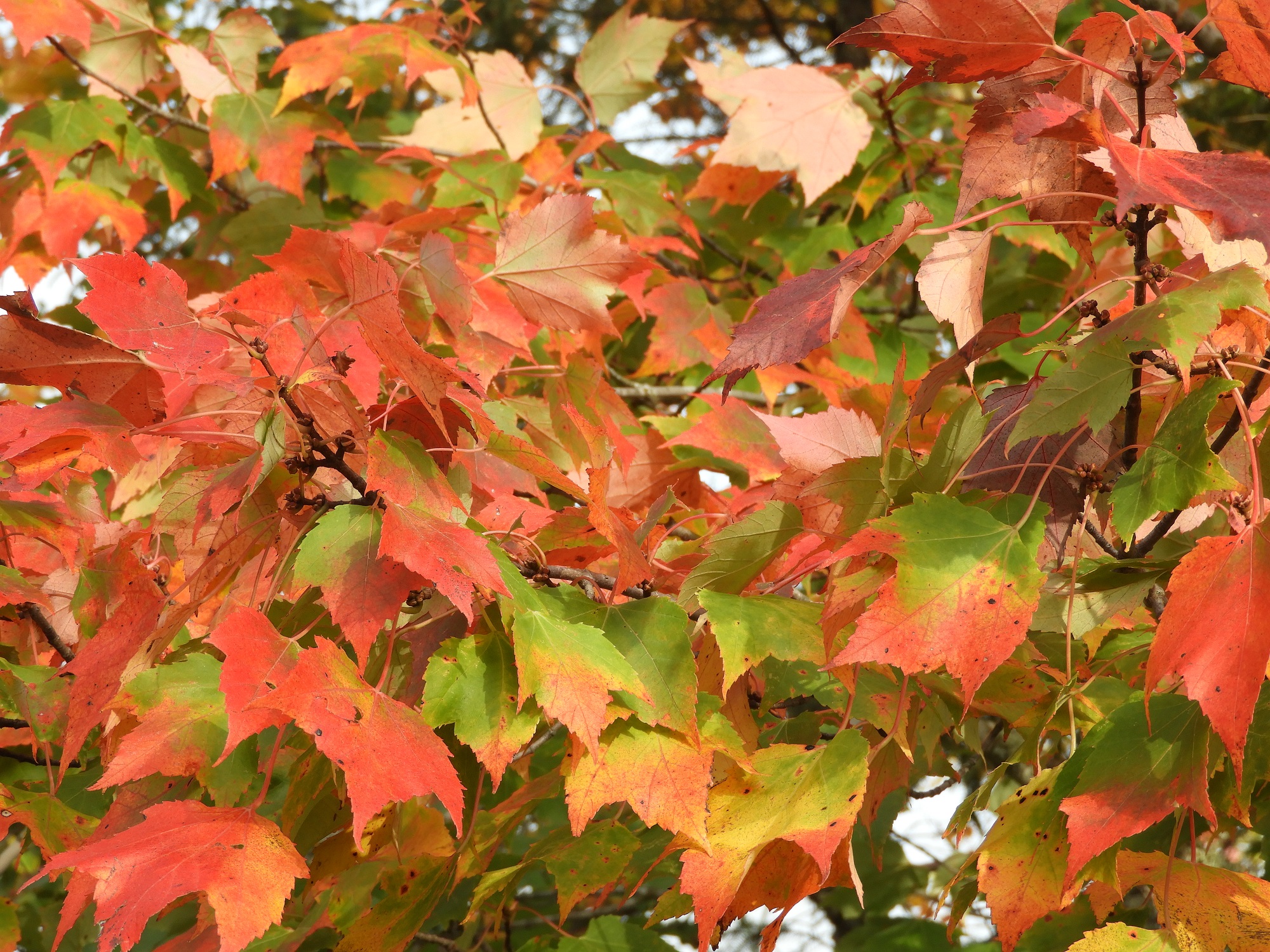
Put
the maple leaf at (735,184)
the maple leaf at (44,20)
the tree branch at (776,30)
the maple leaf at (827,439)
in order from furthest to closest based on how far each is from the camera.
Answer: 1. the tree branch at (776,30)
2. the maple leaf at (735,184)
3. the maple leaf at (44,20)
4. the maple leaf at (827,439)

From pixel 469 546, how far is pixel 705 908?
1.25 ft

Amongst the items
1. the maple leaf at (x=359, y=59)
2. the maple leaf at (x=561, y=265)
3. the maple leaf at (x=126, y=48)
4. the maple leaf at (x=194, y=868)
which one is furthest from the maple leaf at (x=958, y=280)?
the maple leaf at (x=126, y=48)

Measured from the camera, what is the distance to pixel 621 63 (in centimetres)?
267

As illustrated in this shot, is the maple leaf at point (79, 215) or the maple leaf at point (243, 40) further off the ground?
the maple leaf at point (243, 40)

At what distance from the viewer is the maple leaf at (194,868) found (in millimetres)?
843

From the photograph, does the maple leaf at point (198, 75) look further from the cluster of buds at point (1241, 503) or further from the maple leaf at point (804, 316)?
the cluster of buds at point (1241, 503)

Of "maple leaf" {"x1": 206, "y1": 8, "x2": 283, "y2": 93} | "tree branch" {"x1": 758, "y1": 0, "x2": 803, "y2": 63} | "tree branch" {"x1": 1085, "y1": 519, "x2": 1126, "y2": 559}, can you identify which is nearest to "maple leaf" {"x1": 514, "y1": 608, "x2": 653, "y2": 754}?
"tree branch" {"x1": 1085, "y1": 519, "x2": 1126, "y2": 559}

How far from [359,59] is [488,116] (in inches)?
Result: 13.0

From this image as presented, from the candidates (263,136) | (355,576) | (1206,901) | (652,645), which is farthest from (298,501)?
(263,136)

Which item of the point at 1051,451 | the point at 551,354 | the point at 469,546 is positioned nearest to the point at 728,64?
the point at 551,354

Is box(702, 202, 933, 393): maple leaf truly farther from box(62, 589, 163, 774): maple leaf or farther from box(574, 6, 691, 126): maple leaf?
box(574, 6, 691, 126): maple leaf

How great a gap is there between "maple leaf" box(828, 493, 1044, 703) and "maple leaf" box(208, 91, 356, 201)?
1844 mm

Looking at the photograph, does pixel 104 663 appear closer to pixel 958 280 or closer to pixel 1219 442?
pixel 958 280

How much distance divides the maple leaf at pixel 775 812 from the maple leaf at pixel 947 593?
0.16 m
